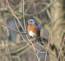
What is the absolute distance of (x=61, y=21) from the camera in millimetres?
3756

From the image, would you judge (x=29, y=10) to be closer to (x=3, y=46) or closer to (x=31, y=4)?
(x=31, y=4)

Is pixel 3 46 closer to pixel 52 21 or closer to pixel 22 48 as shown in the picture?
pixel 22 48

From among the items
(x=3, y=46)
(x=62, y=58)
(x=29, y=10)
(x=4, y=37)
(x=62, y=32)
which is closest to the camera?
(x=62, y=58)

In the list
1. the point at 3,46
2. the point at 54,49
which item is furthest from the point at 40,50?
the point at 3,46

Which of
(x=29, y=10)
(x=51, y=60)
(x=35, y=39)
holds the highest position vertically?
(x=29, y=10)

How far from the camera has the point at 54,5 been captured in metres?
3.81

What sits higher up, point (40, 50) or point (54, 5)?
point (54, 5)

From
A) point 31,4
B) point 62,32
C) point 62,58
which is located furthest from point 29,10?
point 62,58

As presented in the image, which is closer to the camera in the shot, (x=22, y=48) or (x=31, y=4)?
(x=22, y=48)

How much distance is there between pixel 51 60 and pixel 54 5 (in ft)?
2.06

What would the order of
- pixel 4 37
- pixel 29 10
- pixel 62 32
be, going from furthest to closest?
pixel 4 37
pixel 29 10
pixel 62 32

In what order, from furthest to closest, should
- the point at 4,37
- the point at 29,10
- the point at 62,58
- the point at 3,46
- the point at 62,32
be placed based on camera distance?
1. the point at 4,37
2. the point at 29,10
3. the point at 3,46
4. the point at 62,32
5. the point at 62,58

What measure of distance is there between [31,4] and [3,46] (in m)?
0.98

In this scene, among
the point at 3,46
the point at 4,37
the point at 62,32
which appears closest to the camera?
the point at 62,32
